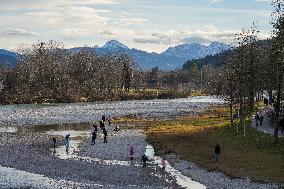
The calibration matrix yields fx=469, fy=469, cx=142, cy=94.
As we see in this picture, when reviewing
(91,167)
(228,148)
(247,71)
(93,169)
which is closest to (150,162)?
(91,167)

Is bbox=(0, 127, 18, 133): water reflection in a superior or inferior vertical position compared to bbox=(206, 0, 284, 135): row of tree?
inferior

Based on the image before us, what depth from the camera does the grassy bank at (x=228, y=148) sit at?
45812 millimetres

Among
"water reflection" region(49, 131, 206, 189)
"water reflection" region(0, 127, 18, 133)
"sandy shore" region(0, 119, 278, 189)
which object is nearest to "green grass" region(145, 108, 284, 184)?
"sandy shore" region(0, 119, 278, 189)

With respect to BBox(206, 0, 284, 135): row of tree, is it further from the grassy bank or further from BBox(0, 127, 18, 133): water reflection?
BBox(0, 127, 18, 133): water reflection

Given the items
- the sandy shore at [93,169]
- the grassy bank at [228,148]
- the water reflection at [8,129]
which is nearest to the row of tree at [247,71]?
the grassy bank at [228,148]

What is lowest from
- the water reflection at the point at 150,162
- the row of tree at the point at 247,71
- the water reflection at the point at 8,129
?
the water reflection at the point at 150,162

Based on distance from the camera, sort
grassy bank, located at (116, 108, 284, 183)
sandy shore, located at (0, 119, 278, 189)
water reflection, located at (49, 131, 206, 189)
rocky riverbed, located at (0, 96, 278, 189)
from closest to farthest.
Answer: sandy shore, located at (0, 119, 278, 189)
rocky riverbed, located at (0, 96, 278, 189)
water reflection, located at (49, 131, 206, 189)
grassy bank, located at (116, 108, 284, 183)

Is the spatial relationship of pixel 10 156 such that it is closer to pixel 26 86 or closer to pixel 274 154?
pixel 274 154

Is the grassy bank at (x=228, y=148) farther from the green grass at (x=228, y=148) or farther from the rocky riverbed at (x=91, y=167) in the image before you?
the rocky riverbed at (x=91, y=167)

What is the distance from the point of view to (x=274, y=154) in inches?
2061

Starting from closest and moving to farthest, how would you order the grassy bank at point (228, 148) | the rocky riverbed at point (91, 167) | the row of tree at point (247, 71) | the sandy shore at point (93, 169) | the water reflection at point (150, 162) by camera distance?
the sandy shore at point (93, 169)
the rocky riverbed at point (91, 167)
the water reflection at point (150, 162)
the grassy bank at point (228, 148)
the row of tree at point (247, 71)

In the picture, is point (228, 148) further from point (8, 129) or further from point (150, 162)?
point (8, 129)

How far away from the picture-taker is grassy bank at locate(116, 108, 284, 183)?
45812 millimetres

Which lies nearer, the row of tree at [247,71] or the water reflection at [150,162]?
the water reflection at [150,162]
